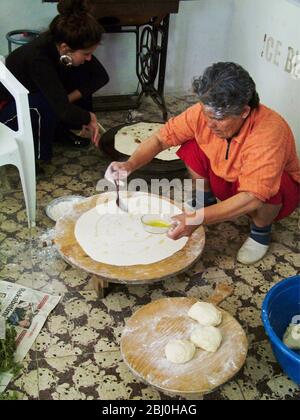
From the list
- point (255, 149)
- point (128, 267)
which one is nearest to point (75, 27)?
point (255, 149)

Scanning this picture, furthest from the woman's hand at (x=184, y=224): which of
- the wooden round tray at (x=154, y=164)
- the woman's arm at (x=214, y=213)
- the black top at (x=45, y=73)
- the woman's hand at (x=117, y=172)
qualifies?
the black top at (x=45, y=73)

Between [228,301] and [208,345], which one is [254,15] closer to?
[228,301]

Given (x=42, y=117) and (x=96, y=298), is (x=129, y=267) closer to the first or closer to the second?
(x=96, y=298)

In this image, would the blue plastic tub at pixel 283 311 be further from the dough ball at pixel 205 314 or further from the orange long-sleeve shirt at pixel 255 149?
the orange long-sleeve shirt at pixel 255 149

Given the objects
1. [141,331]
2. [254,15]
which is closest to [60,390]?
[141,331]

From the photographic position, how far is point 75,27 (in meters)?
2.47

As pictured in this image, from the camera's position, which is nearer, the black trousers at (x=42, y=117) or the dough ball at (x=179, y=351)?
the dough ball at (x=179, y=351)

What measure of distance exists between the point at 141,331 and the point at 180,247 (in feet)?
1.57

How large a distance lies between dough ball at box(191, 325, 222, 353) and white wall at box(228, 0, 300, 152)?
173 cm

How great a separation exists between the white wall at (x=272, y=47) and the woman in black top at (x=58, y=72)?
3.94ft

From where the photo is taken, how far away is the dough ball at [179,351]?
1712mm

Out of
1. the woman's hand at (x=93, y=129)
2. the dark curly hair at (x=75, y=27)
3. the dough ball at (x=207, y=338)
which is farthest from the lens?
the woman's hand at (x=93, y=129)

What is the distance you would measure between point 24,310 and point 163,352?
68 centimetres

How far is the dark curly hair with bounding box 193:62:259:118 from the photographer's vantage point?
1.88m
